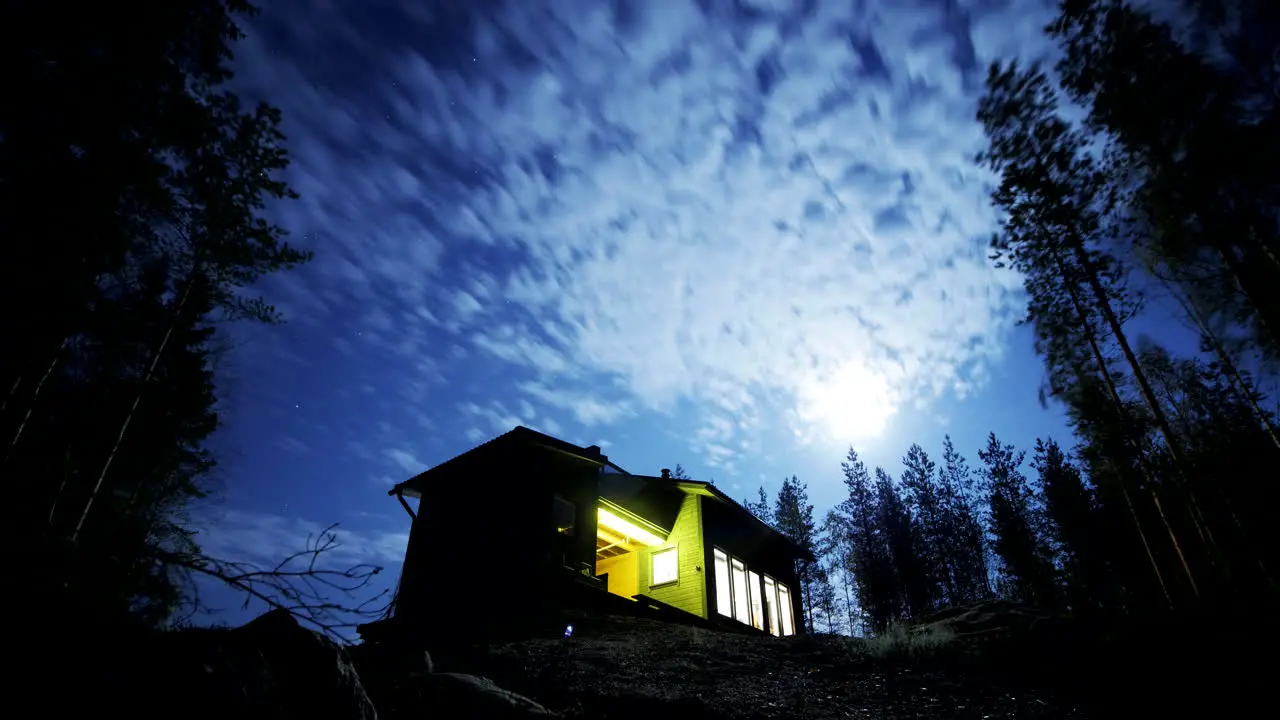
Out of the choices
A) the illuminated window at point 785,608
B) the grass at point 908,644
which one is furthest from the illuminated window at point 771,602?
the grass at point 908,644

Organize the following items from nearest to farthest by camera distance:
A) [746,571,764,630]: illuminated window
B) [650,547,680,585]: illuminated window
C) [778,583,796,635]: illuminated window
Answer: [650,547,680,585]: illuminated window
[746,571,764,630]: illuminated window
[778,583,796,635]: illuminated window

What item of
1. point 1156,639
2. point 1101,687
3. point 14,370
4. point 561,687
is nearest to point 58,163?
point 14,370

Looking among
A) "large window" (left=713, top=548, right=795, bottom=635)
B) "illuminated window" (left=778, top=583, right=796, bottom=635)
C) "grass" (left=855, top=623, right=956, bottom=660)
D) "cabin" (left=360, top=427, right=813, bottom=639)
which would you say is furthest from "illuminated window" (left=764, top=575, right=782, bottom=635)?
"grass" (left=855, top=623, right=956, bottom=660)

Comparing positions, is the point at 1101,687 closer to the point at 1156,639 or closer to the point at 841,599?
the point at 1156,639

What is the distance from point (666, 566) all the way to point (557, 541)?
5.51 meters

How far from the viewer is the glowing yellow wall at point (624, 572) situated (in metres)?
20.6

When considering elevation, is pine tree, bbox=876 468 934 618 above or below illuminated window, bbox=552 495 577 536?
above

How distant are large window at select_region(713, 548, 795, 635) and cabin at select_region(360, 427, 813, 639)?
0.08 metres

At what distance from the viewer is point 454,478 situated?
17766 mm

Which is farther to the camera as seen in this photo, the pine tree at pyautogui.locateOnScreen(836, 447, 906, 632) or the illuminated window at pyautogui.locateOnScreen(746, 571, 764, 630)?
the pine tree at pyautogui.locateOnScreen(836, 447, 906, 632)

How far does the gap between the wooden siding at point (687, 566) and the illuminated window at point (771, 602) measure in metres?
4.78

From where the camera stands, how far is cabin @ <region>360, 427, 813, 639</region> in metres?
15.3

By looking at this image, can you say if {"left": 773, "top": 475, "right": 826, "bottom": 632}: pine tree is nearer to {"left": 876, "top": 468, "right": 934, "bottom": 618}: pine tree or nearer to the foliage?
{"left": 876, "top": 468, "right": 934, "bottom": 618}: pine tree

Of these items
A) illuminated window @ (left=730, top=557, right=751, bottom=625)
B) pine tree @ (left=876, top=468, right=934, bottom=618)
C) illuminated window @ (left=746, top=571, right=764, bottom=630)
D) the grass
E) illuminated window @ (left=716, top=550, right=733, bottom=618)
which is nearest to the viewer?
the grass
